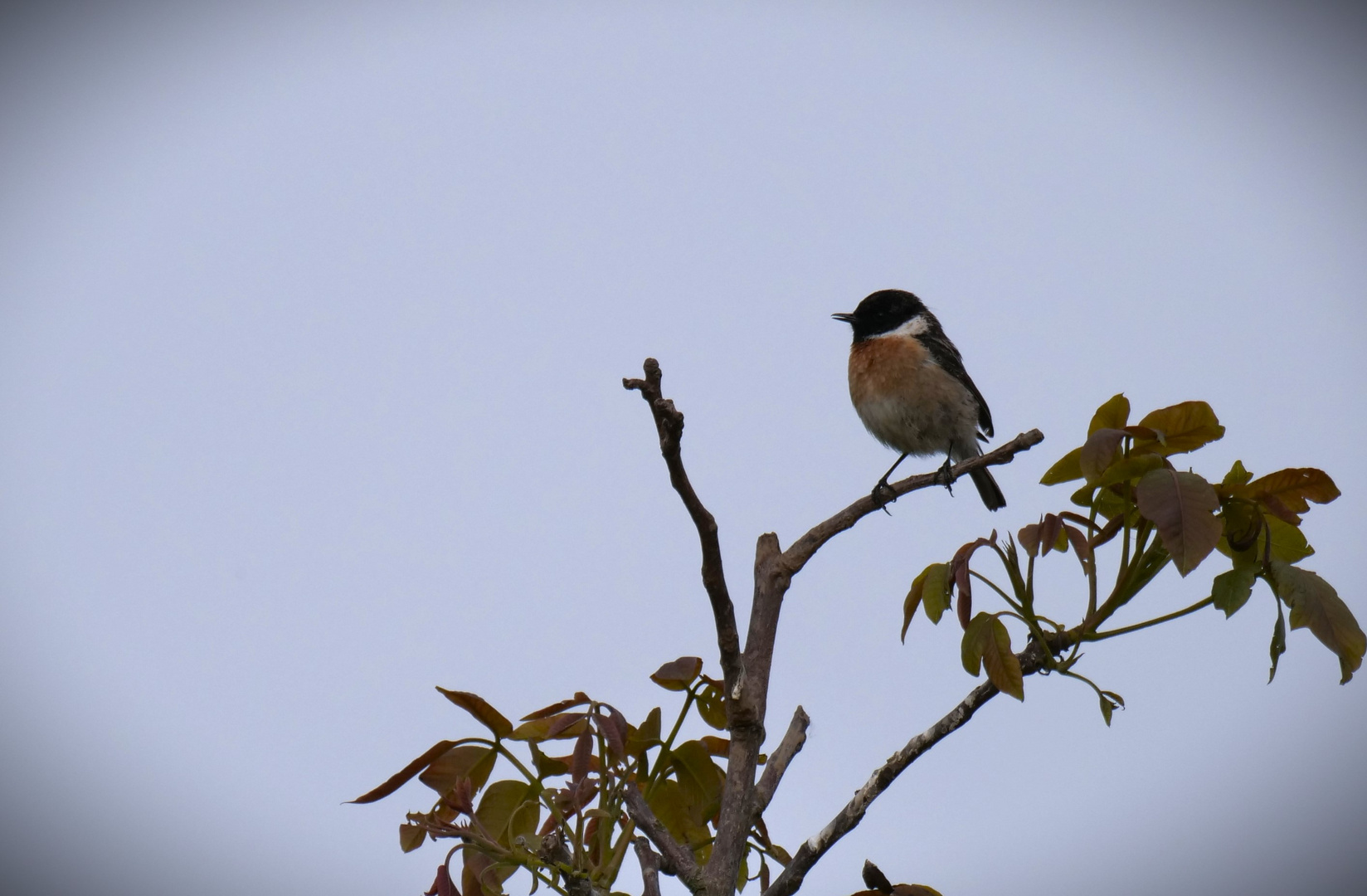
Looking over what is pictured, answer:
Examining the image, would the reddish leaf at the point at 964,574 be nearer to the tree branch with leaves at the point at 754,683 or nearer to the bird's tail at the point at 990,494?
the tree branch with leaves at the point at 754,683

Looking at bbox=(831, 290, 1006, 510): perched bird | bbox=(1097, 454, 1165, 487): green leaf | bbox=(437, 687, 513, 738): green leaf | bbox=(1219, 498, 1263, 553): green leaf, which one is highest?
bbox=(831, 290, 1006, 510): perched bird

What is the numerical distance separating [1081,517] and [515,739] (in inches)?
49.9

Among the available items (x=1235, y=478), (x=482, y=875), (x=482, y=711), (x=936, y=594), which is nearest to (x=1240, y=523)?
(x=1235, y=478)

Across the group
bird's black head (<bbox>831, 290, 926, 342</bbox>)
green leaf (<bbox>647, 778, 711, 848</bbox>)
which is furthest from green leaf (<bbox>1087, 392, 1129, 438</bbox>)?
bird's black head (<bbox>831, 290, 926, 342</bbox>)

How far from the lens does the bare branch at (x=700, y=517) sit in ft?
6.95

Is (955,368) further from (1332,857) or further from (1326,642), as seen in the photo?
(1332,857)

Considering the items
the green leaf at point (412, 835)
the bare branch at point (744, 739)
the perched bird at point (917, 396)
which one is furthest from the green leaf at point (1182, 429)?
the perched bird at point (917, 396)

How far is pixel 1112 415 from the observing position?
223 cm

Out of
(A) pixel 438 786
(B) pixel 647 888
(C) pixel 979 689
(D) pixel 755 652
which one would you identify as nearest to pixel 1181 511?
(C) pixel 979 689

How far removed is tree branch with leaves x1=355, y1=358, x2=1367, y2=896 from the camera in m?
2.11

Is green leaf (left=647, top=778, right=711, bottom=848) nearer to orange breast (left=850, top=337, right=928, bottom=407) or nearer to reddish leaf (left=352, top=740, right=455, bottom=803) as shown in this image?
reddish leaf (left=352, top=740, right=455, bottom=803)

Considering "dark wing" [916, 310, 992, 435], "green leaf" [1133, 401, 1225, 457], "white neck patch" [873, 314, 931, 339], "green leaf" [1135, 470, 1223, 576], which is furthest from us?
"white neck patch" [873, 314, 931, 339]

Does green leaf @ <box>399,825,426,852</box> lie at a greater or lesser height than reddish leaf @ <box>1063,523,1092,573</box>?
lesser

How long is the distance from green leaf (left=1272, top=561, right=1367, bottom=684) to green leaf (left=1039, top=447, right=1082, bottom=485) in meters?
0.43
